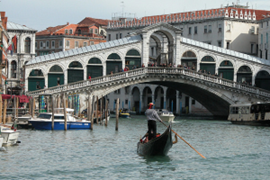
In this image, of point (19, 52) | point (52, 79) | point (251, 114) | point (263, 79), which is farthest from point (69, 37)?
point (251, 114)

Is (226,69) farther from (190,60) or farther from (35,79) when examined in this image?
(35,79)

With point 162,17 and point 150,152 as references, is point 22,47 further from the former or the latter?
point 150,152

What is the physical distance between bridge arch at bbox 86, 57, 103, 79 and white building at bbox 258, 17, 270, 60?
67.6 ft

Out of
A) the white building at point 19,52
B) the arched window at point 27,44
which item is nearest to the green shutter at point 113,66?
the white building at point 19,52

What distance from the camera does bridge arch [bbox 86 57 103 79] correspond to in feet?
173

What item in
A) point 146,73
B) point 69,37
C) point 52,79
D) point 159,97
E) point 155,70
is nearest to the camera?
point 52,79

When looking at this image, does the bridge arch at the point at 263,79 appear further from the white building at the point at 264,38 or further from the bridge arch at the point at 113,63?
the bridge arch at the point at 113,63

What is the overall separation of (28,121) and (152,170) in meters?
16.8

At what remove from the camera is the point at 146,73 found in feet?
172

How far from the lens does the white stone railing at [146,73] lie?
161ft

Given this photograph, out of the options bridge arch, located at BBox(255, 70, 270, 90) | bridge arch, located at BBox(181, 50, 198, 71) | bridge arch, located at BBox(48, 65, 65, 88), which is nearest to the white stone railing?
bridge arch, located at BBox(48, 65, 65, 88)

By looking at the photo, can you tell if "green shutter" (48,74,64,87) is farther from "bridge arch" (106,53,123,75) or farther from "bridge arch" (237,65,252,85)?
"bridge arch" (237,65,252,85)

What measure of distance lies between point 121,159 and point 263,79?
116ft

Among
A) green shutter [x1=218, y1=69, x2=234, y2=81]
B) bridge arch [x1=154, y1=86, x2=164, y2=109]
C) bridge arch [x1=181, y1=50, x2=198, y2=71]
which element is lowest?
bridge arch [x1=154, y1=86, x2=164, y2=109]
